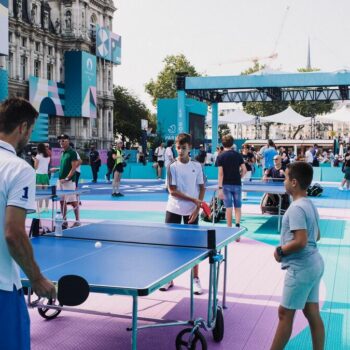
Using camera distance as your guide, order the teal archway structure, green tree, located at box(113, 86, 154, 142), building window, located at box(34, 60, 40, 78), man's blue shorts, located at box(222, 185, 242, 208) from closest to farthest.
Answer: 1. man's blue shorts, located at box(222, 185, 242, 208)
2. the teal archway structure
3. building window, located at box(34, 60, 40, 78)
4. green tree, located at box(113, 86, 154, 142)

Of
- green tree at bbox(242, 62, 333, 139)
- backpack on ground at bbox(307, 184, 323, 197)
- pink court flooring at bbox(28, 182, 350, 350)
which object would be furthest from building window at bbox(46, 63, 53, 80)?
pink court flooring at bbox(28, 182, 350, 350)

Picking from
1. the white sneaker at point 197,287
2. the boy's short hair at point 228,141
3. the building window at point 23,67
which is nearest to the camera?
the white sneaker at point 197,287

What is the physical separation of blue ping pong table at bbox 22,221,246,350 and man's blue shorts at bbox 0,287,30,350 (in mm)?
666

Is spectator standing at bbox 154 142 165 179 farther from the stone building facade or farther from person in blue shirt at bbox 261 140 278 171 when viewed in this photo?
the stone building facade

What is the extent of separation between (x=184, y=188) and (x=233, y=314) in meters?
1.70

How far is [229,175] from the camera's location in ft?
32.8

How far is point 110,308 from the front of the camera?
595cm

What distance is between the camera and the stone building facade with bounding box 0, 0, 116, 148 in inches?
2175

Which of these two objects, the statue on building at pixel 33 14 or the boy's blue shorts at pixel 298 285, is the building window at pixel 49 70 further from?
the boy's blue shorts at pixel 298 285

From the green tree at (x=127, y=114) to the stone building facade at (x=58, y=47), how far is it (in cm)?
555

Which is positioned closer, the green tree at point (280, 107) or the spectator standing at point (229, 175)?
the spectator standing at point (229, 175)

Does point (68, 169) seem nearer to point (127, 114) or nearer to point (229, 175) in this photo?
point (229, 175)

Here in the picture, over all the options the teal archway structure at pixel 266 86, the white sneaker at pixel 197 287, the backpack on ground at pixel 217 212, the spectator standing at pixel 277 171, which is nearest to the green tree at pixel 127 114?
the teal archway structure at pixel 266 86

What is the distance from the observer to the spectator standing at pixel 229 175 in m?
9.99
